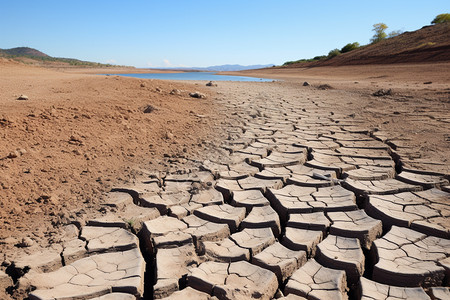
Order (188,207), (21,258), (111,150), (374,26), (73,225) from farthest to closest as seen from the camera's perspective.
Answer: (374,26) → (111,150) → (188,207) → (73,225) → (21,258)

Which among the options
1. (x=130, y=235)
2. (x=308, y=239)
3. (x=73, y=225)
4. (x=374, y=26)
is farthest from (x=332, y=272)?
(x=374, y=26)

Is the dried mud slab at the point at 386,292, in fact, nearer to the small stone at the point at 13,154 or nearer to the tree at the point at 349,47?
the small stone at the point at 13,154

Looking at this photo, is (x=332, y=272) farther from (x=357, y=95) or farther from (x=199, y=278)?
(x=357, y=95)

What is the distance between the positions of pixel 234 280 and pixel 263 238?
0.43 m

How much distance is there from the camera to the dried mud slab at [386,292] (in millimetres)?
1523

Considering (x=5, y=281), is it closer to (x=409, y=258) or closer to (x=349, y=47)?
(x=409, y=258)

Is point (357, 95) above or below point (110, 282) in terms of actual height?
above

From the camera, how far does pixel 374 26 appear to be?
36156 millimetres

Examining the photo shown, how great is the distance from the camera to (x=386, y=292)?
156 cm

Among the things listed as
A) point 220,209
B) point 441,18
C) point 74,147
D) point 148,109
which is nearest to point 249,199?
point 220,209

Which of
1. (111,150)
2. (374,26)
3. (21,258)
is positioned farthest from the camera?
(374,26)

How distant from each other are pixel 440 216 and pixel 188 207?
167cm

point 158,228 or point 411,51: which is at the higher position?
point 411,51

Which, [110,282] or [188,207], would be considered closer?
[110,282]
